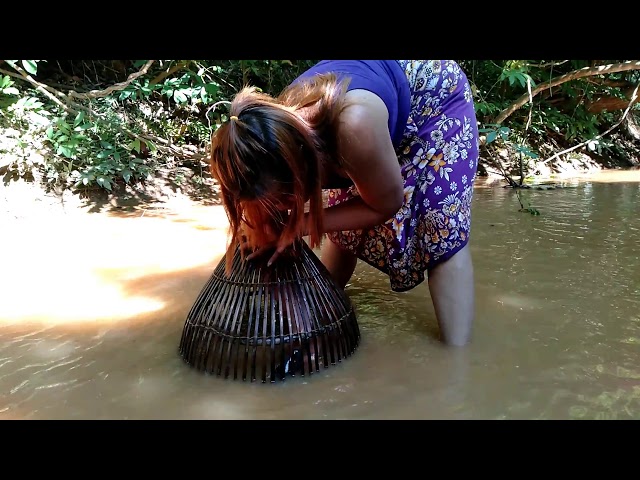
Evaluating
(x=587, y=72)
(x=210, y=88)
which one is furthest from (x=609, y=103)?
(x=210, y=88)

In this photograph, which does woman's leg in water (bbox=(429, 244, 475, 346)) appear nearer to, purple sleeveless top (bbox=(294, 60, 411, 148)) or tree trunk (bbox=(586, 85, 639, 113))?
purple sleeveless top (bbox=(294, 60, 411, 148))

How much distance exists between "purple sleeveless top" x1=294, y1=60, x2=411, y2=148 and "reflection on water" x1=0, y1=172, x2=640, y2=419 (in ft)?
2.65

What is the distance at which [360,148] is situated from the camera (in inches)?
56.4

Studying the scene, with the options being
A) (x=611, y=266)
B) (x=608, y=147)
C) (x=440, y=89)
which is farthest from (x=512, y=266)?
(x=608, y=147)

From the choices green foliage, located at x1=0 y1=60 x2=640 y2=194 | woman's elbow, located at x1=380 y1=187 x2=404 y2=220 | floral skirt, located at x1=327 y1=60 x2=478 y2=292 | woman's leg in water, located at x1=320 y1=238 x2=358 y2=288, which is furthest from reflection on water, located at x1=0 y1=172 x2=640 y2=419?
green foliage, located at x1=0 y1=60 x2=640 y2=194

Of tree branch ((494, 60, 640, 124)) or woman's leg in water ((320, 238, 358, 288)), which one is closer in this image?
woman's leg in water ((320, 238, 358, 288))

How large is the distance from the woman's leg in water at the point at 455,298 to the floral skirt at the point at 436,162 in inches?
1.6

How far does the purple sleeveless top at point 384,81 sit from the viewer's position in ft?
4.96

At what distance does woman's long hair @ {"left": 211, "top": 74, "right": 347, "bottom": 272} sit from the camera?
4.36 feet

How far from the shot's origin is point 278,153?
1.34 m

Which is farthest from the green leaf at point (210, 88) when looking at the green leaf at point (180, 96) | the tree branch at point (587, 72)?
the tree branch at point (587, 72)

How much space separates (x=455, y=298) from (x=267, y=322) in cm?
69

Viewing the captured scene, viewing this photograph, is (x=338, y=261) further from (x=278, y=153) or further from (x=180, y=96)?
(x=180, y=96)

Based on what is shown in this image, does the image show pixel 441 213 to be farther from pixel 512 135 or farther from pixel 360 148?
pixel 512 135
